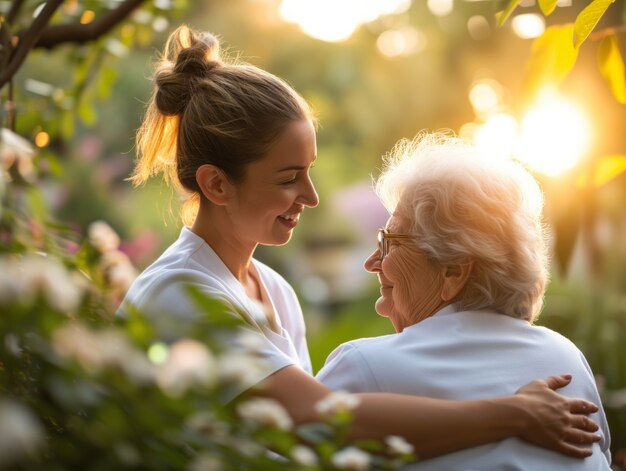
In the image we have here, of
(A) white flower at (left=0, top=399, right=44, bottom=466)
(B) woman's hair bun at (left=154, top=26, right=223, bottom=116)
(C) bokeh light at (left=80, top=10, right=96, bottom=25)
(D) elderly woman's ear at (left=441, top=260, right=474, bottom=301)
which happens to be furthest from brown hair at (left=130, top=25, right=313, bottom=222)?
(A) white flower at (left=0, top=399, right=44, bottom=466)

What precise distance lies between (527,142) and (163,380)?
145cm

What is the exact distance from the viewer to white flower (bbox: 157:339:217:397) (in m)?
0.82

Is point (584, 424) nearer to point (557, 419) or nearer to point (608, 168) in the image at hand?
point (557, 419)

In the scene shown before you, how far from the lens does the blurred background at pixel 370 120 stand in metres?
2.04

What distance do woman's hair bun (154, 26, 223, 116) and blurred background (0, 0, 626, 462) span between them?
23cm

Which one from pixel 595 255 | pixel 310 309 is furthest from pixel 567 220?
pixel 310 309

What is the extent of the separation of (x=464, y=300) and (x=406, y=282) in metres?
0.17

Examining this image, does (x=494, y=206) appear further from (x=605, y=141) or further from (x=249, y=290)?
(x=249, y=290)

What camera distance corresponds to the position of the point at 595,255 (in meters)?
3.29

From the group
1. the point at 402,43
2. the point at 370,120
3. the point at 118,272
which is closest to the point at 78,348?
the point at 118,272

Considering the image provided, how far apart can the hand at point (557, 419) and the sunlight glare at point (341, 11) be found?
529 centimetres

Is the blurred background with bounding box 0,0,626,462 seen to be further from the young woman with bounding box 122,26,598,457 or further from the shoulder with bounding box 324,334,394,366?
the shoulder with bounding box 324,334,394,366

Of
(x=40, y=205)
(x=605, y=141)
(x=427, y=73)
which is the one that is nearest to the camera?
(x=40, y=205)

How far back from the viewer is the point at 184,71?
7.74ft
